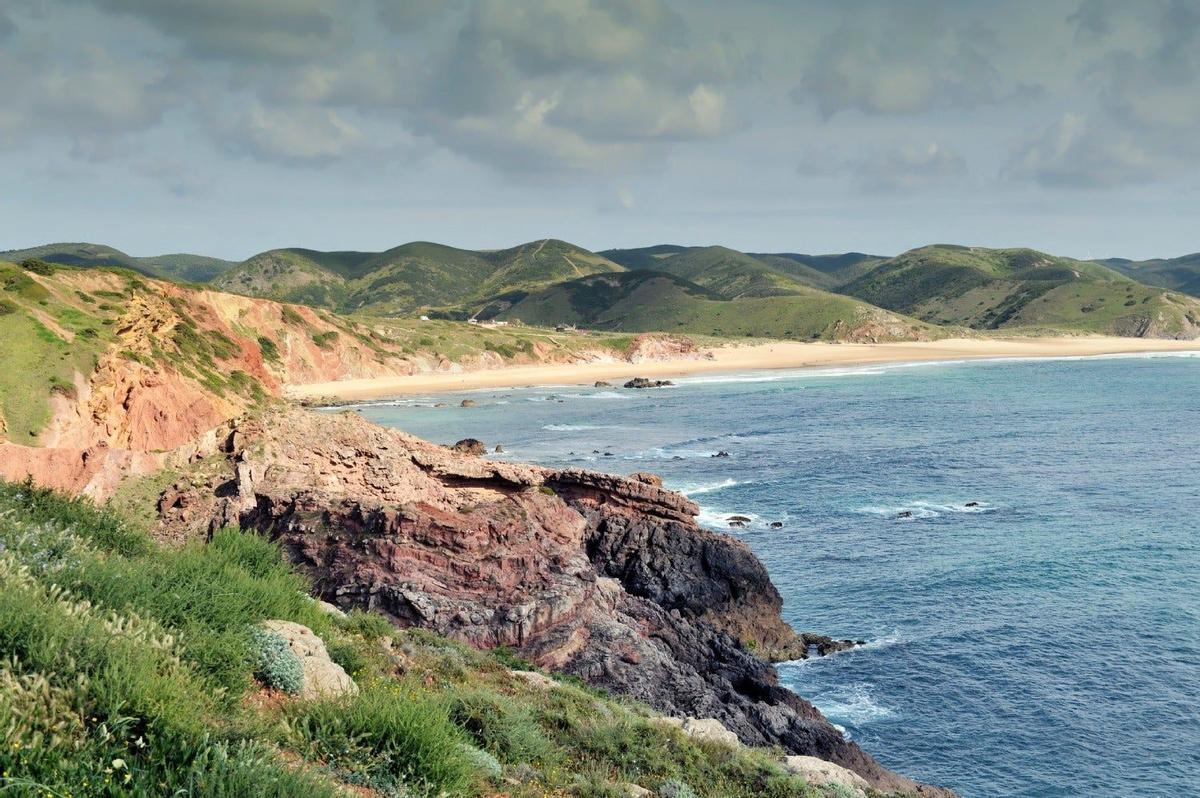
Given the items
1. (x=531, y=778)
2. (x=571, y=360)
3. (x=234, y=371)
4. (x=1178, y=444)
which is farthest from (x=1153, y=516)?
(x=571, y=360)

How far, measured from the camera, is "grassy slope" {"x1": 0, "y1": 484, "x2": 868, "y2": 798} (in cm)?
855

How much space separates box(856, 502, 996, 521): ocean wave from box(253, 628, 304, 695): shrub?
4525 cm

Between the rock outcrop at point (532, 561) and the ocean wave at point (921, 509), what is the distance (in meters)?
18.1

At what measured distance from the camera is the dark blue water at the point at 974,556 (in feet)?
92.2

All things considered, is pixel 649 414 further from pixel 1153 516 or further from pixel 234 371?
pixel 1153 516

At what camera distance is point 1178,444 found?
72.9 metres

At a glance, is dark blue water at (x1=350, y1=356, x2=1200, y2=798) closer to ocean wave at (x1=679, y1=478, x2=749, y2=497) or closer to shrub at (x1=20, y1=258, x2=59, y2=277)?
ocean wave at (x1=679, y1=478, x2=749, y2=497)

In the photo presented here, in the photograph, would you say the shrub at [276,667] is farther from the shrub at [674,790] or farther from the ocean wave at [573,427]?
the ocean wave at [573,427]

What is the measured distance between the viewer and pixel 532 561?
Answer: 30.8m

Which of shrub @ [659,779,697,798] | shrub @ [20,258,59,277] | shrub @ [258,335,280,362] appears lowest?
shrub @ [659,779,697,798]

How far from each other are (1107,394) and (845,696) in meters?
96.7

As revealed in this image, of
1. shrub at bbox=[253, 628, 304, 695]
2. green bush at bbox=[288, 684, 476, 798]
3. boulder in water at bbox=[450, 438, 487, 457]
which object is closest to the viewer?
green bush at bbox=[288, 684, 476, 798]

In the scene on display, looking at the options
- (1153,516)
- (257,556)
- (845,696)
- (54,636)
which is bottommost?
(845,696)

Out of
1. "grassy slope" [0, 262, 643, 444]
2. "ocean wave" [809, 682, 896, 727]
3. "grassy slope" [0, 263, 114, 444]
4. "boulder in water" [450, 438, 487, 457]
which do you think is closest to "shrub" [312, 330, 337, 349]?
"grassy slope" [0, 262, 643, 444]
